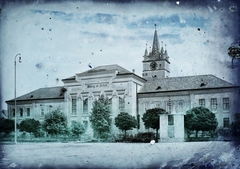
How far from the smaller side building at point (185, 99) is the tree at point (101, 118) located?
2.29ft

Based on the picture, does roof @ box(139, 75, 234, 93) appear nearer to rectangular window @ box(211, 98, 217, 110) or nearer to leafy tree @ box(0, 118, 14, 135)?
rectangular window @ box(211, 98, 217, 110)

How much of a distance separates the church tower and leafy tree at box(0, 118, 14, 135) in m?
3.03

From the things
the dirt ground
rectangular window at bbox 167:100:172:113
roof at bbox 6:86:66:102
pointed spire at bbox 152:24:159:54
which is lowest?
the dirt ground

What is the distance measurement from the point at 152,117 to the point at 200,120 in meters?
0.96

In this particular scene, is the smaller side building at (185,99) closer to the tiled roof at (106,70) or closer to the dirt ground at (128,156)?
the dirt ground at (128,156)

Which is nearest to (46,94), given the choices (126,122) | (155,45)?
(126,122)

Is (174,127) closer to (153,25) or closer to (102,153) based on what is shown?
(102,153)

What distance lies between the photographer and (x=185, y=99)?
7.73 metres

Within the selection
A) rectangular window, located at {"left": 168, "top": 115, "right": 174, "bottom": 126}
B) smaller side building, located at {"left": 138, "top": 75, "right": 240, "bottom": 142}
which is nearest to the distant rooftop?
smaller side building, located at {"left": 138, "top": 75, "right": 240, "bottom": 142}

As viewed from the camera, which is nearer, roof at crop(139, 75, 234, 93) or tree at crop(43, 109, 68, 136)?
roof at crop(139, 75, 234, 93)

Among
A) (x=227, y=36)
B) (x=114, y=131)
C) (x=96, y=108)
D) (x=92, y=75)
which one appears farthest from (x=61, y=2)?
(x=227, y=36)

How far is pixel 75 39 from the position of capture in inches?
313

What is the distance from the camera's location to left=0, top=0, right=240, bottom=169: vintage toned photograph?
24.2ft

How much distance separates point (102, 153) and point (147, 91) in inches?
65.8
